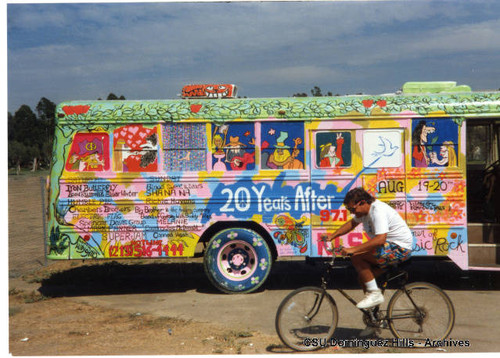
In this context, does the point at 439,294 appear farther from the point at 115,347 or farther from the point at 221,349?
the point at 115,347

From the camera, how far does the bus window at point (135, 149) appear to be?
8.07 meters

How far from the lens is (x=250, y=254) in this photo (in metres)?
8.16

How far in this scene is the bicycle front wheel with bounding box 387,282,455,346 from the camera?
18.1ft

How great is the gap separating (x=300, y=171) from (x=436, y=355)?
3.34 m

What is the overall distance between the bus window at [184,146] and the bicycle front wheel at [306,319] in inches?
124

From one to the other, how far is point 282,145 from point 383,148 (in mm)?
1450

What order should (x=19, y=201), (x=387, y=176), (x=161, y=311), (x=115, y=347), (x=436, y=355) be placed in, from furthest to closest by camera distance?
(x=19, y=201) < (x=387, y=176) < (x=161, y=311) < (x=115, y=347) < (x=436, y=355)

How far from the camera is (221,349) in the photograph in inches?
227

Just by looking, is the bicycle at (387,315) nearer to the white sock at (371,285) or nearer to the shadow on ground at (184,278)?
the white sock at (371,285)

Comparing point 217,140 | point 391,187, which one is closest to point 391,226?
point 391,187

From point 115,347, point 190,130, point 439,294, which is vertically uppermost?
point 190,130

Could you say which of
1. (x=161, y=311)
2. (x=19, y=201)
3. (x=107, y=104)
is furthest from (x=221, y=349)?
(x=19, y=201)

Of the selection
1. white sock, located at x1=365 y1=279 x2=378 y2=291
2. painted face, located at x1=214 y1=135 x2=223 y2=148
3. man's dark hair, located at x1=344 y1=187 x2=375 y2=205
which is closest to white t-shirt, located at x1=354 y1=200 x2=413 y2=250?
man's dark hair, located at x1=344 y1=187 x2=375 y2=205

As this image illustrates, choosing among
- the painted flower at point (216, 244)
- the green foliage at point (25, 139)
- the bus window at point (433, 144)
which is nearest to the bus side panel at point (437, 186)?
the bus window at point (433, 144)
